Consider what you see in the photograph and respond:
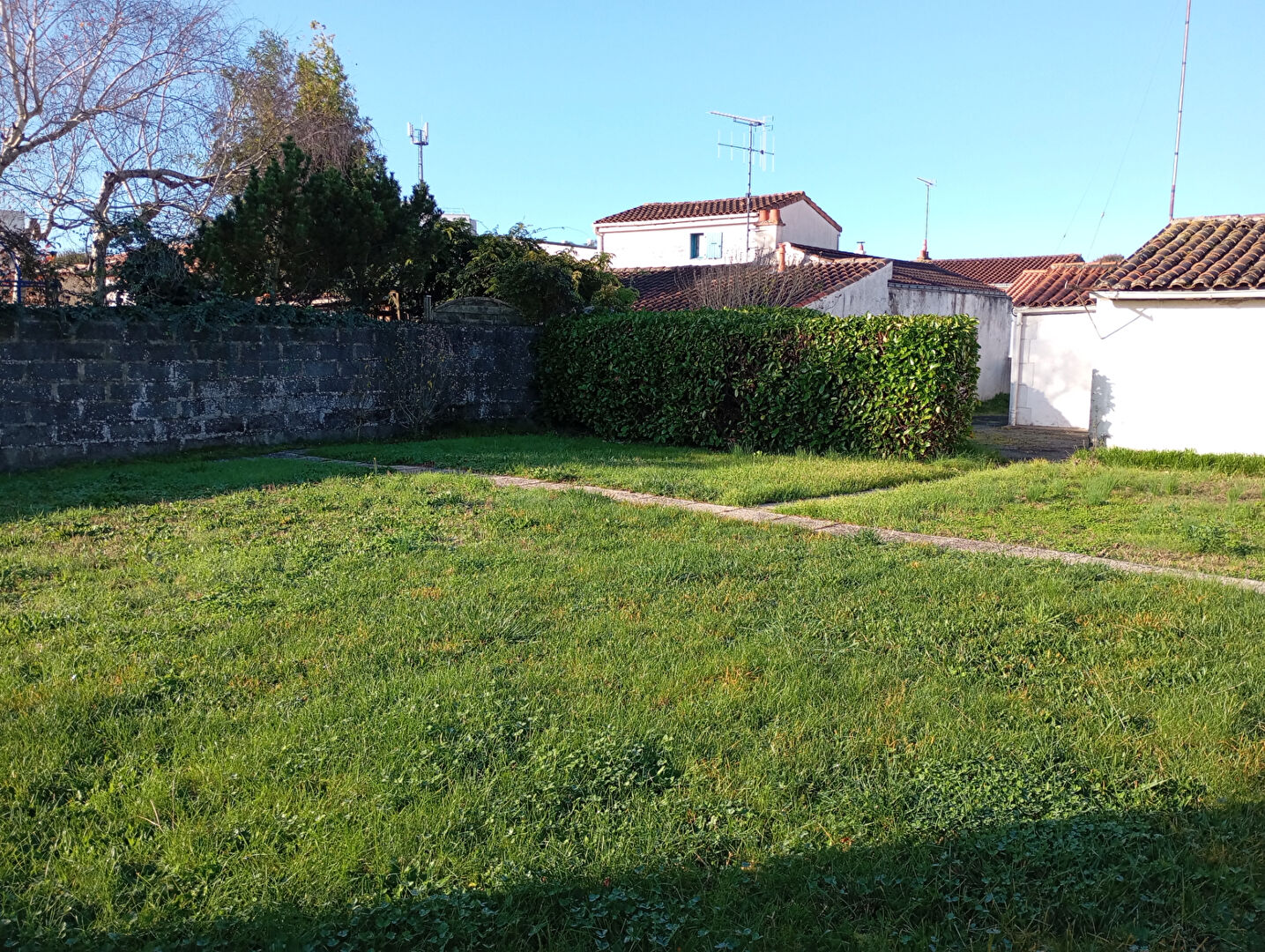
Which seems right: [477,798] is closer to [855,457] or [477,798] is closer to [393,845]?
[393,845]

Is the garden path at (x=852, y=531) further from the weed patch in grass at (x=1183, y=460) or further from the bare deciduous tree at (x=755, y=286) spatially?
the bare deciduous tree at (x=755, y=286)

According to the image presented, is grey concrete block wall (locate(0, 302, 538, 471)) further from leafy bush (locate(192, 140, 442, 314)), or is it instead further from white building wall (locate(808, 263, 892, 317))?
white building wall (locate(808, 263, 892, 317))

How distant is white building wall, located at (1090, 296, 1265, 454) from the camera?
518 inches

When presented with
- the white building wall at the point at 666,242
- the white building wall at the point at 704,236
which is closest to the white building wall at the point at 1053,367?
the white building wall at the point at 704,236

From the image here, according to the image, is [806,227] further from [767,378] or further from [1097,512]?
[1097,512]

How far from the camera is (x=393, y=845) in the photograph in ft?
9.93

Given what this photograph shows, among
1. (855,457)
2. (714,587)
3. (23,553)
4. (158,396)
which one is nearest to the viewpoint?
(714,587)

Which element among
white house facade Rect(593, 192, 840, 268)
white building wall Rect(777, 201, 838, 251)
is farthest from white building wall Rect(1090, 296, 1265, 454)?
white building wall Rect(777, 201, 838, 251)

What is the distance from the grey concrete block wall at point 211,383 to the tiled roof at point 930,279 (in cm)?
1467

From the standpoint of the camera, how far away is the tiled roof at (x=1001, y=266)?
3534 cm

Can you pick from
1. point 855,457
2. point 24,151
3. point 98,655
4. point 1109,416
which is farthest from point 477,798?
point 24,151

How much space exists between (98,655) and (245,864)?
216cm

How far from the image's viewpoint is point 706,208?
34.8 metres

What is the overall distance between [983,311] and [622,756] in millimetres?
27228
